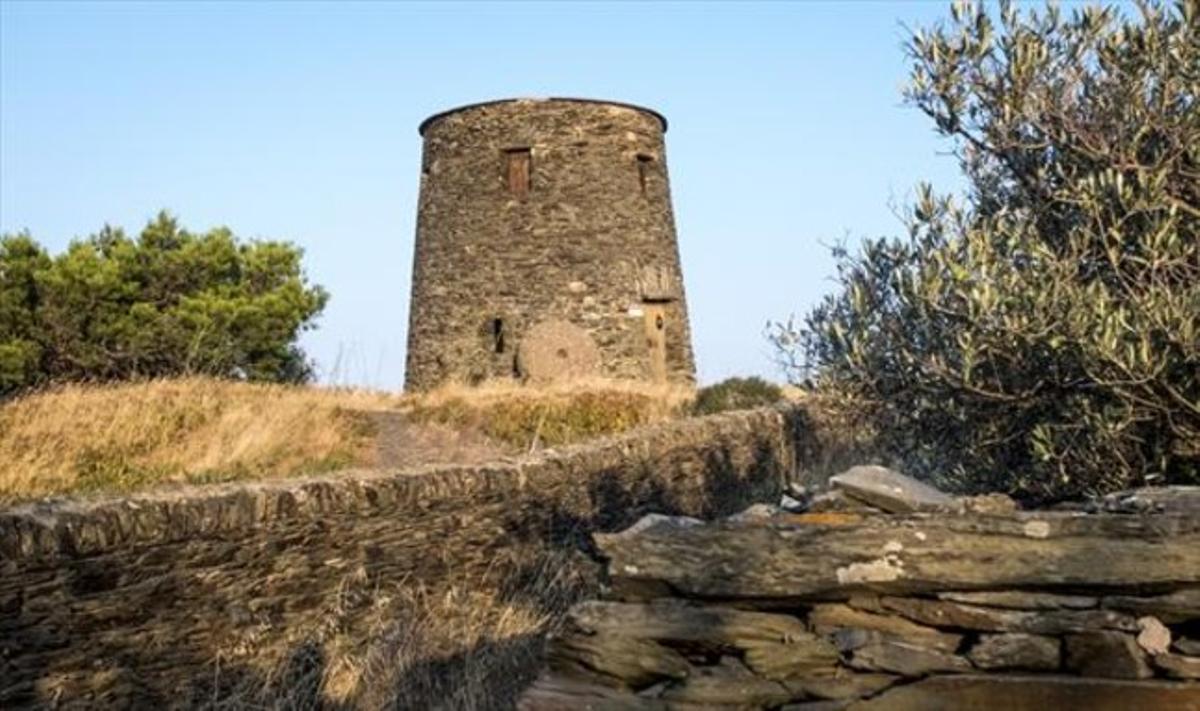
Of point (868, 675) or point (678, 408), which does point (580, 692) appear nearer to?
point (868, 675)

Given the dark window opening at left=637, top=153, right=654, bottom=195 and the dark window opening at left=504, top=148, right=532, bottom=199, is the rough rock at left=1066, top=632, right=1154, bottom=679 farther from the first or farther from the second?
the dark window opening at left=637, top=153, right=654, bottom=195

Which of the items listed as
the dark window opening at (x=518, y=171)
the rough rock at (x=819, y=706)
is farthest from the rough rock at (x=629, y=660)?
the dark window opening at (x=518, y=171)

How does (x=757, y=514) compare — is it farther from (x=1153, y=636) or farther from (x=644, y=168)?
(x=644, y=168)

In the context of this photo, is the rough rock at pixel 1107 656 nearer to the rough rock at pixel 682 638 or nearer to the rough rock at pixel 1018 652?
the rough rock at pixel 1018 652

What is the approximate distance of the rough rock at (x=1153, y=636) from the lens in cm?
390

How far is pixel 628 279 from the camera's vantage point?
2706cm

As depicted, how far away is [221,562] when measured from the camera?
7434 millimetres

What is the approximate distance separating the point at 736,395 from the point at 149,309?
13.0m

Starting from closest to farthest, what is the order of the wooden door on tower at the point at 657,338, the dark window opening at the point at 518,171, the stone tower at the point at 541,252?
the stone tower at the point at 541,252
the dark window opening at the point at 518,171
the wooden door on tower at the point at 657,338

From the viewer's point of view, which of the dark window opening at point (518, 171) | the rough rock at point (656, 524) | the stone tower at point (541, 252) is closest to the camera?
the rough rock at point (656, 524)

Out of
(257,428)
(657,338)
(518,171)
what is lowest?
(257,428)

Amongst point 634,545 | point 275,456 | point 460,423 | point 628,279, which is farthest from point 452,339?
point 634,545

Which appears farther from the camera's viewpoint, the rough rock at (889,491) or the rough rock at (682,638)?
the rough rock at (889,491)

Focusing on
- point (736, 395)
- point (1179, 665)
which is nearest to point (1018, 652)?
point (1179, 665)
